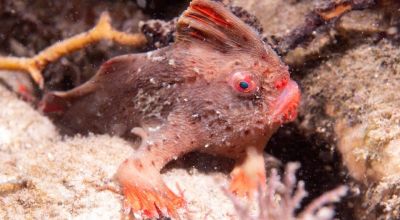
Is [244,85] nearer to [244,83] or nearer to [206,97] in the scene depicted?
[244,83]

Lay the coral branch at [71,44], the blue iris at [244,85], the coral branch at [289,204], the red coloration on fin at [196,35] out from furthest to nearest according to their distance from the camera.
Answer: the coral branch at [71,44] → the red coloration on fin at [196,35] → the blue iris at [244,85] → the coral branch at [289,204]

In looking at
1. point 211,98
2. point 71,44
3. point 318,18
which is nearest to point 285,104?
point 211,98

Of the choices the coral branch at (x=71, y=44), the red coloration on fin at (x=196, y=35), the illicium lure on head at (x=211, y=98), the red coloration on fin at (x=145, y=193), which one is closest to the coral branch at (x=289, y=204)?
the red coloration on fin at (x=145, y=193)

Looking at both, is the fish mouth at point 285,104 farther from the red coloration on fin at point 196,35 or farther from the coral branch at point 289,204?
the coral branch at point 289,204

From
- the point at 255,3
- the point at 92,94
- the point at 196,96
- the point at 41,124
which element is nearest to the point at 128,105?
the point at 92,94

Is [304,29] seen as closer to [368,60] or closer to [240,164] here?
[368,60]
